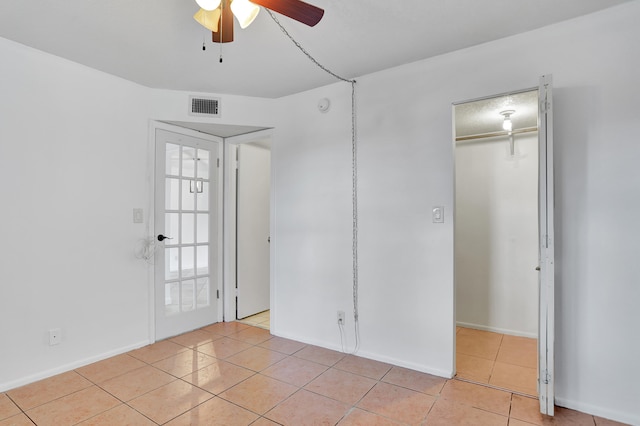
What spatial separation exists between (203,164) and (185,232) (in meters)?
0.77

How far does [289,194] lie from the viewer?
10.8 feet

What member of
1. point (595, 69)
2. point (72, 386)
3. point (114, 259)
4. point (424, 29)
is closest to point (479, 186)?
point (595, 69)

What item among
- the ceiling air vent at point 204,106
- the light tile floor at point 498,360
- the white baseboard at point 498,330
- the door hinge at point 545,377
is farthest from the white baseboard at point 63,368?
the white baseboard at point 498,330

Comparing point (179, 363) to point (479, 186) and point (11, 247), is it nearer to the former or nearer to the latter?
point (11, 247)

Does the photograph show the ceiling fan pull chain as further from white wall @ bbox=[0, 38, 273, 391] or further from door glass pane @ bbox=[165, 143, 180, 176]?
door glass pane @ bbox=[165, 143, 180, 176]

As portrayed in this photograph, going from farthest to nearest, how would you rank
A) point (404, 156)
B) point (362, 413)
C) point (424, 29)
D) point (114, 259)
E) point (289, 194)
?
1. point (289, 194)
2. point (114, 259)
3. point (404, 156)
4. point (424, 29)
5. point (362, 413)

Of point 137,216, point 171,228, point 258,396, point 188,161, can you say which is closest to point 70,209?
point 137,216

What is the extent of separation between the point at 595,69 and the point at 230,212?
3.35m

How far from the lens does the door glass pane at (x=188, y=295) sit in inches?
136

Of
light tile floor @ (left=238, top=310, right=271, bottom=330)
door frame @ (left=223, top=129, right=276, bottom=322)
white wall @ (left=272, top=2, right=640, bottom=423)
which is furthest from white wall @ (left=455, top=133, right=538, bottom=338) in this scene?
door frame @ (left=223, top=129, right=276, bottom=322)

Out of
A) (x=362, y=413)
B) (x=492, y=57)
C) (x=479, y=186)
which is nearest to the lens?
(x=362, y=413)

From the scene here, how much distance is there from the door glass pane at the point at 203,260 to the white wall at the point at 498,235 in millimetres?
2791

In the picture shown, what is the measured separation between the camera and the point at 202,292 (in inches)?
143

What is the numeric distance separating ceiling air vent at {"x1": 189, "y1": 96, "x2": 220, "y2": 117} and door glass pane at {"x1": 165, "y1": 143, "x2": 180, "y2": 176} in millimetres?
404
